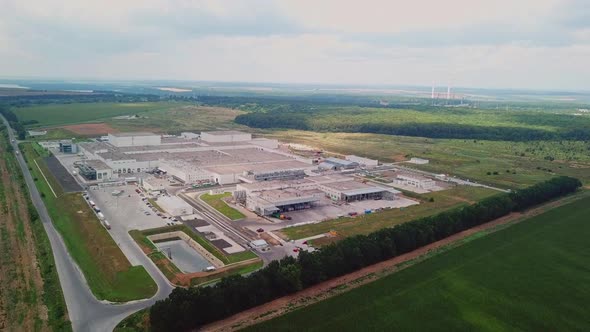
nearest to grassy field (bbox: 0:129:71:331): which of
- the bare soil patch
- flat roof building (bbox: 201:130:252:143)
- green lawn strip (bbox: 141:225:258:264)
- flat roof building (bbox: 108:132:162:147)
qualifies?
green lawn strip (bbox: 141:225:258:264)

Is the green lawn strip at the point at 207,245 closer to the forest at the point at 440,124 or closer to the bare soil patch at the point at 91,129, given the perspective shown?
the bare soil patch at the point at 91,129

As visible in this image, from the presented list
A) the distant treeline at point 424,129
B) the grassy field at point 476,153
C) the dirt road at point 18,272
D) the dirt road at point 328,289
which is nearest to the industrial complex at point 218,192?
the dirt road at point 328,289

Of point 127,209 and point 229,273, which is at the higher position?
point 127,209

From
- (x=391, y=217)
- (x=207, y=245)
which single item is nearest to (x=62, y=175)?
(x=207, y=245)

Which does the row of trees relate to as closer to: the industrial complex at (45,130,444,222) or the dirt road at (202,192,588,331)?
the dirt road at (202,192,588,331)

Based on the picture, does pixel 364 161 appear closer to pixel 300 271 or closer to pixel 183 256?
pixel 183 256

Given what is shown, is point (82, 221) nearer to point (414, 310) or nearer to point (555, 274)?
point (414, 310)

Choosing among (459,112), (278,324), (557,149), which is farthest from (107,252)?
(459,112)
